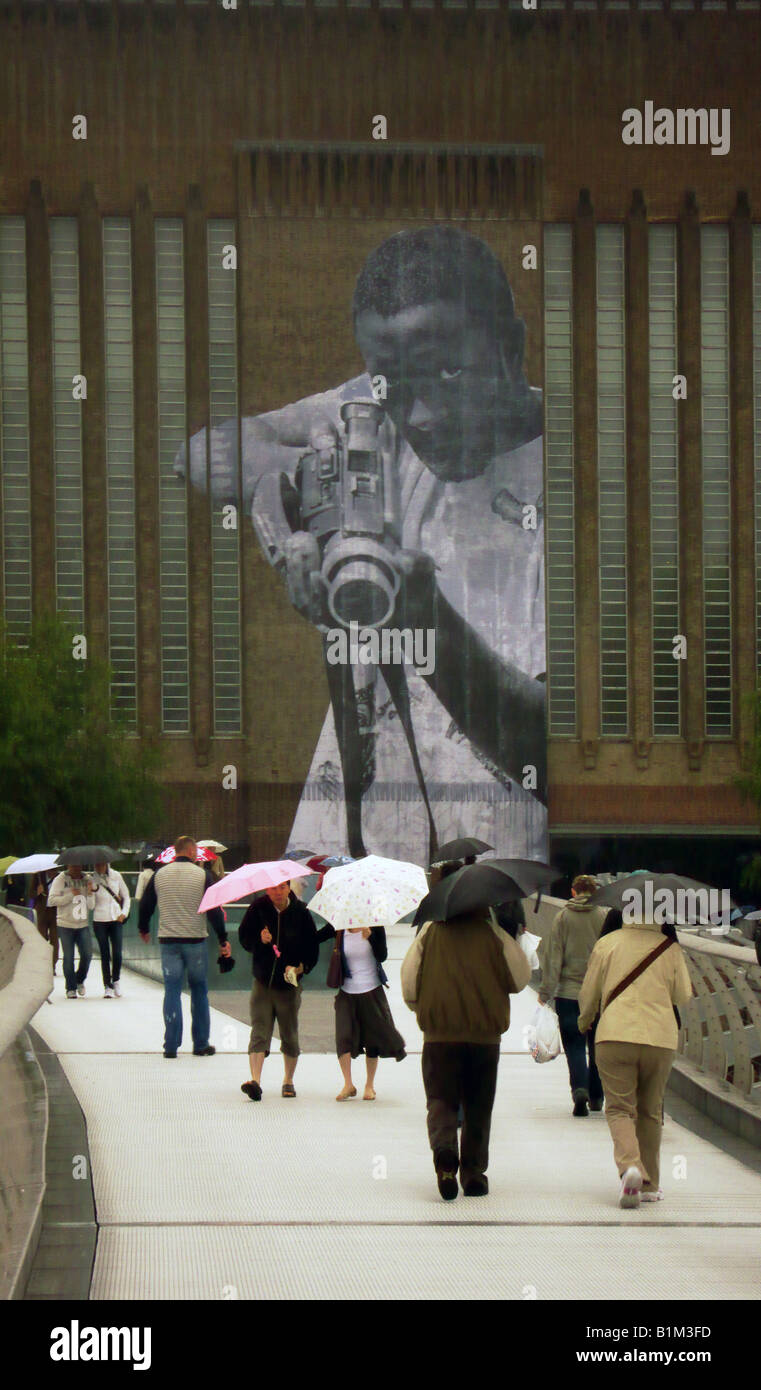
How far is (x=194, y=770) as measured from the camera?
57.3m

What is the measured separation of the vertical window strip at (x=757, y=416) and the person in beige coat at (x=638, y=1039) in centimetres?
4923

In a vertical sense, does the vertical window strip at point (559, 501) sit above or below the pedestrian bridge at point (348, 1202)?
above

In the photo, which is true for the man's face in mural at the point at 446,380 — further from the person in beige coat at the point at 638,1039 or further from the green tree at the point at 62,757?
the person in beige coat at the point at 638,1039

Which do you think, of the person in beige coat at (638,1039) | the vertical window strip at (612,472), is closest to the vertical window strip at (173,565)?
the vertical window strip at (612,472)

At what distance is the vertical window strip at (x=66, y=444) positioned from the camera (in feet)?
188

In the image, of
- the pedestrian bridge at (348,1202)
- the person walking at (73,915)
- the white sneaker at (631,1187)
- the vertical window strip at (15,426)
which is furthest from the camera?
the vertical window strip at (15,426)

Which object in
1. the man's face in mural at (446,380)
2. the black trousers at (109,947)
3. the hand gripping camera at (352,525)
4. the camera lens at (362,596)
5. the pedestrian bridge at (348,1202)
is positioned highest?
the man's face in mural at (446,380)

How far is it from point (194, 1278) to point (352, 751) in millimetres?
49269

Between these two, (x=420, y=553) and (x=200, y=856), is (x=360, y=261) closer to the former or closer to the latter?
(x=420, y=553)

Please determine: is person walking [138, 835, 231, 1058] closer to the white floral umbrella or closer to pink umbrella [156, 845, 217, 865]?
pink umbrella [156, 845, 217, 865]

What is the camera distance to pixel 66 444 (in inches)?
2261

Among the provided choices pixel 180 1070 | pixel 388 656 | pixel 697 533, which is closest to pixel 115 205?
pixel 388 656

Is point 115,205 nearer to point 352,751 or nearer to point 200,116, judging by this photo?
point 200,116

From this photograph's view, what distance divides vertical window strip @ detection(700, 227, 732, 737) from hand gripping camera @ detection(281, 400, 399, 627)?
9436 mm
